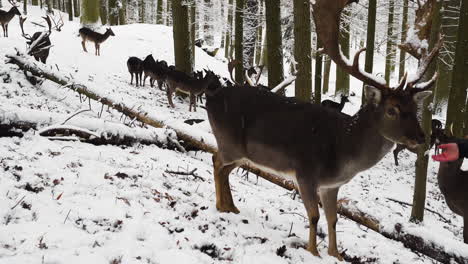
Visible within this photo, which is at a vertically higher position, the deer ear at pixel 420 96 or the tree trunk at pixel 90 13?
the tree trunk at pixel 90 13

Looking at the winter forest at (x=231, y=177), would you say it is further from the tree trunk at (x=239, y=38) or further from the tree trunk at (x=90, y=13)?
the tree trunk at (x=90, y=13)

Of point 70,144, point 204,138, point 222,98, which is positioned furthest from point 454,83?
point 70,144

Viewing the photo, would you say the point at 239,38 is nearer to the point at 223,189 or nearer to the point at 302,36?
the point at 302,36

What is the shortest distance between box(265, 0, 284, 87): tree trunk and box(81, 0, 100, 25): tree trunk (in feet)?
39.6

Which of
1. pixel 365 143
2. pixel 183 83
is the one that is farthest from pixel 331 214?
pixel 183 83

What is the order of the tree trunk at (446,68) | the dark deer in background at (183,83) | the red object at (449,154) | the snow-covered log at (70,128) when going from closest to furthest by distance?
the red object at (449,154) < the snow-covered log at (70,128) < the dark deer in background at (183,83) < the tree trunk at (446,68)

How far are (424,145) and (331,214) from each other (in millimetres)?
3693

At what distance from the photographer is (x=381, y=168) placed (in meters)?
12.9

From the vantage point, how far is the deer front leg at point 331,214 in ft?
14.6

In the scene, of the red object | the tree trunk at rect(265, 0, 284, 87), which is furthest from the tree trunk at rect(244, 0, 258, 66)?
the red object

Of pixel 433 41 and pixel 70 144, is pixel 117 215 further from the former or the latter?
pixel 433 41

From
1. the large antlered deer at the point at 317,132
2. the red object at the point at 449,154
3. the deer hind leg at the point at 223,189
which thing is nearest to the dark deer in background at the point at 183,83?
the deer hind leg at the point at 223,189

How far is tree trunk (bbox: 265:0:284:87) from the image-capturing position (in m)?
10.3

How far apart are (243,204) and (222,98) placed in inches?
57.5
